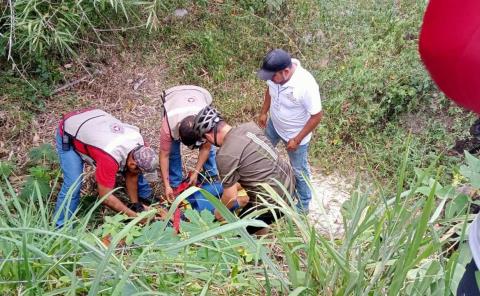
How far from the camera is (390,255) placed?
5.57 ft

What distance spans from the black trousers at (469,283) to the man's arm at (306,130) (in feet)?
8.03

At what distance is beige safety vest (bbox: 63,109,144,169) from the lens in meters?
3.73

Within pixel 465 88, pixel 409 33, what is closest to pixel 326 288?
pixel 465 88

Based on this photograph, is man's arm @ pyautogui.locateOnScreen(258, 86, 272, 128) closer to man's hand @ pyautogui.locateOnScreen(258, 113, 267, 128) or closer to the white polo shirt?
man's hand @ pyautogui.locateOnScreen(258, 113, 267, 128)

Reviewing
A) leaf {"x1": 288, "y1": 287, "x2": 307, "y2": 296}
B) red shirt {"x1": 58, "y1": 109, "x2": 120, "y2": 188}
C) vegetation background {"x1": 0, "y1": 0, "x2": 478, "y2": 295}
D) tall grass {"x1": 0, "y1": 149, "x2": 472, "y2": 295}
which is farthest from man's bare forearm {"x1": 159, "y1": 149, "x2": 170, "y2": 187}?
leaf {"x1": 288, "y1": 287, "x2": 307, "y2": 296}

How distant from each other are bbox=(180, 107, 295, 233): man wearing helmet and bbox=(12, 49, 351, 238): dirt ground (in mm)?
1387

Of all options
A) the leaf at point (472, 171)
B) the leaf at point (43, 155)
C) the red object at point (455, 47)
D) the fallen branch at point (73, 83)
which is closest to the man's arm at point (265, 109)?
the leaf at point (43, 155)

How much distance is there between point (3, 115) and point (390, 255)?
4.33m

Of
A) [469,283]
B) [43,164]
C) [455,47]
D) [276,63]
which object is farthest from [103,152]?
[455,47]

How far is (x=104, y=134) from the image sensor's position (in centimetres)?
377

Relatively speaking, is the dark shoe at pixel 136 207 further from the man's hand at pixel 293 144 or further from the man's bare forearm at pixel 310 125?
the man's bare forearm at pixel 310 125

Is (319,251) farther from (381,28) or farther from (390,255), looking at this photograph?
(381,28)

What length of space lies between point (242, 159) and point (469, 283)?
195 centimetres

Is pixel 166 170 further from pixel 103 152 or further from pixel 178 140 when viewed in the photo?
pixel 103 152
